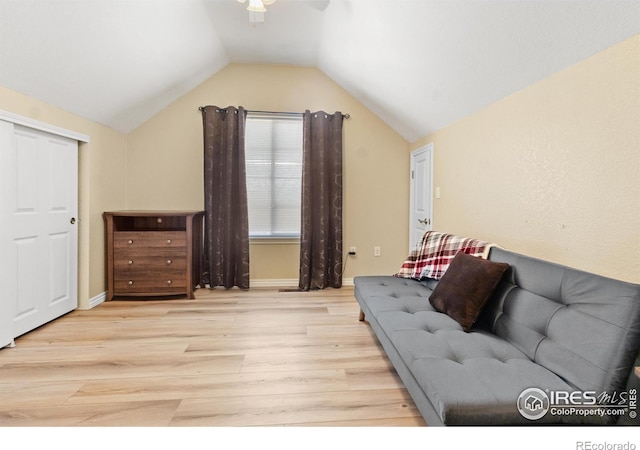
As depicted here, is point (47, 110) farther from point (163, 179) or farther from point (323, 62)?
point (323, 62)

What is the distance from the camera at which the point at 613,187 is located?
1493 millimetres

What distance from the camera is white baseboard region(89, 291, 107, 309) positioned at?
3.13 metres

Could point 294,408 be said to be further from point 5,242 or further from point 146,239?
point 146,239

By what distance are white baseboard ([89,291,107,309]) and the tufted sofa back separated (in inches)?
141

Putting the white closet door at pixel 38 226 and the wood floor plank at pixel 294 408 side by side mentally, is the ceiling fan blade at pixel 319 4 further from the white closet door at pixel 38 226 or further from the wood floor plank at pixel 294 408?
the wood floor plank at pixel 294 408

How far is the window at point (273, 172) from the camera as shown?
12.9 ft

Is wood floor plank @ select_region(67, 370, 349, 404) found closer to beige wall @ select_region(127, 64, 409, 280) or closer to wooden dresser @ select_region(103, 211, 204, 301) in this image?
wooden dresser @ select_region(103, 211, 204, 301)

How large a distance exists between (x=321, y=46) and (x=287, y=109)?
846 mm

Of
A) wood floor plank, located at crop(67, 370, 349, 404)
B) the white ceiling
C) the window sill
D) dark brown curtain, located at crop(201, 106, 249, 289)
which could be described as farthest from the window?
wood floor plank, located at crop(67, 370, 349, 404)

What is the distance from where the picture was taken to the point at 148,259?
3.34 meters

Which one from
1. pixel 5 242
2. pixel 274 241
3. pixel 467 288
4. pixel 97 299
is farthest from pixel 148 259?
pixel 467 288
